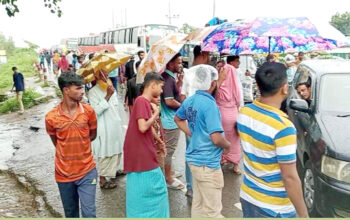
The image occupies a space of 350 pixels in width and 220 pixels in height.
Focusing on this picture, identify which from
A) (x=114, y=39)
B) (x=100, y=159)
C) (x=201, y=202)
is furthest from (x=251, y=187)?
(x=114, y=39)

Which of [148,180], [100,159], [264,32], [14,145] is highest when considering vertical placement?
[264,32]

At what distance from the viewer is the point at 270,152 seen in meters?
2.10

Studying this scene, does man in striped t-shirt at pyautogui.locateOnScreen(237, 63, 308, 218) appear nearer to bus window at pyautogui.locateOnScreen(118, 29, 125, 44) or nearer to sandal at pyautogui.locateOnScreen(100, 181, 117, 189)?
sandal at pyautogui.locateOnScreen(100, 181, 117, 189)

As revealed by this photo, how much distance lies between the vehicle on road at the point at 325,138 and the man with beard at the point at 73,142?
2136 millimetres

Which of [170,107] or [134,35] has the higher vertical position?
[134,35]

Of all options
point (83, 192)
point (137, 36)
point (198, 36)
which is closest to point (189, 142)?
point (83, 192)

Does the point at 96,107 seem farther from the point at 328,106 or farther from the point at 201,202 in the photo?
the point at 328,106

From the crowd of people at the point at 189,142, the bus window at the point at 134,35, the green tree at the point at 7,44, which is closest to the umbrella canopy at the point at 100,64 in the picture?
the crowd of people at the point at 189,142

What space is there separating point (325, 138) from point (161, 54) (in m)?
2.09

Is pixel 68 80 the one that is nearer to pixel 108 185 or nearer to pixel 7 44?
pixel 108 185

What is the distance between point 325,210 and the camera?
336 centimetres

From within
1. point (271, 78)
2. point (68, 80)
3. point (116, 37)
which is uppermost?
point (116, 37)

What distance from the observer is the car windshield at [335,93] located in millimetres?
4043

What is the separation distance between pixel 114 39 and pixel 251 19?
24.8m
